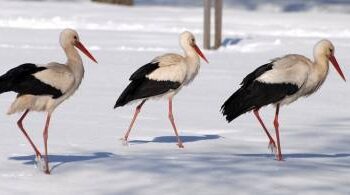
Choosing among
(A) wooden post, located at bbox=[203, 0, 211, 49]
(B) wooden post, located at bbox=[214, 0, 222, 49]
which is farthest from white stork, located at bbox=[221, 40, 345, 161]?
(B) wooden post, located at bbox=[214, 0, 222, 49]

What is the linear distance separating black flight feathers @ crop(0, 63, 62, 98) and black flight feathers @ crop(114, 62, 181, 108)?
1848 millimetres

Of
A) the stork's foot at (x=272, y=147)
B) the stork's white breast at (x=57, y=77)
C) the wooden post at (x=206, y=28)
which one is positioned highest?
the wooden post at (x=206, y=28)

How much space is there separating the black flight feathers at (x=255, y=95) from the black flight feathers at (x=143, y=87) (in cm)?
133

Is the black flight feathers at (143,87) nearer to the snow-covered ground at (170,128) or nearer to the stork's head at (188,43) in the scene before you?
the snow-covered ground at (170,128)

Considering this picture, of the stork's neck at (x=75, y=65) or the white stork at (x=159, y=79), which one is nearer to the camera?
the stork's neck at (x=75, y=65)

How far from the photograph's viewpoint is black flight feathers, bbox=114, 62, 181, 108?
35.0ft

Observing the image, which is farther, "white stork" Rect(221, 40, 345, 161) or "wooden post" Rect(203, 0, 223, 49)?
"wooden post" Rect(203, 0, 223, 49)

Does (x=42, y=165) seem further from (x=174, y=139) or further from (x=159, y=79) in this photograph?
(x=174, y=139)

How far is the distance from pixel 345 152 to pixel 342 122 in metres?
2.08

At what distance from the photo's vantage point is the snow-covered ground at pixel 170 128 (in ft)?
25.3

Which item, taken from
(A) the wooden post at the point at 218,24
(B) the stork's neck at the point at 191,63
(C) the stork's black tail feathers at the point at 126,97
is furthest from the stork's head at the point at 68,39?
(A) the wooden post at the point at 218,24

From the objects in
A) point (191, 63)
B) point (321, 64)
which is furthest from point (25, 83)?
point (321, 64)

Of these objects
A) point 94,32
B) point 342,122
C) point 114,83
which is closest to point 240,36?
point 94,32

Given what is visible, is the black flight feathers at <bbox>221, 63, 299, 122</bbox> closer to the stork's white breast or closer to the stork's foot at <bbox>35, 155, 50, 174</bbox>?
the stork's white breast
